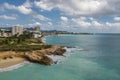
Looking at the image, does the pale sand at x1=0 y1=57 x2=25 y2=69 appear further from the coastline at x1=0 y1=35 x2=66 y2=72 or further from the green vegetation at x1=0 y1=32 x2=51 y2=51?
the green vegetation at x1=0 y1=32 x2=51 y2=51

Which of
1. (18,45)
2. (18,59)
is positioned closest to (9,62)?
(18,59)

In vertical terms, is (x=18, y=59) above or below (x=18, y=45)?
below

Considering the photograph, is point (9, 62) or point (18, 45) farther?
point (18, 45)

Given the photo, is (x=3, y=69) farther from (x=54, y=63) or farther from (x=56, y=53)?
(x=56, y=53)

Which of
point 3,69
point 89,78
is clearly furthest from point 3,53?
point 89,78

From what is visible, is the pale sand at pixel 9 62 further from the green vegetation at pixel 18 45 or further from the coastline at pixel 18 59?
the green vegetation at pixel 18 45

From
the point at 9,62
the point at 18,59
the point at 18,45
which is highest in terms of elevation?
the point at 18,45

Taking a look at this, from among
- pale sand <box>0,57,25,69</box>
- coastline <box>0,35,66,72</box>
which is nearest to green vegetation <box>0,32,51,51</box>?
coastline <box>0,35,66,72</box>

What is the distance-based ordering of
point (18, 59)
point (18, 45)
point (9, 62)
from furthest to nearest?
point (18, 45) → point (18, 59) → point (9, 62)

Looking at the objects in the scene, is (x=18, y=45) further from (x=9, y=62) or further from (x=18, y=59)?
(x=9, y=62)

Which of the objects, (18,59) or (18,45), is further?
(18,45)

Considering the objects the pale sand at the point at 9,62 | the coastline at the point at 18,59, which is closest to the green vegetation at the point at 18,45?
the coastline at the point at 18,59

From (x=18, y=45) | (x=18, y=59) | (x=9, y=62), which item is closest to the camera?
(x=9, y=62)
